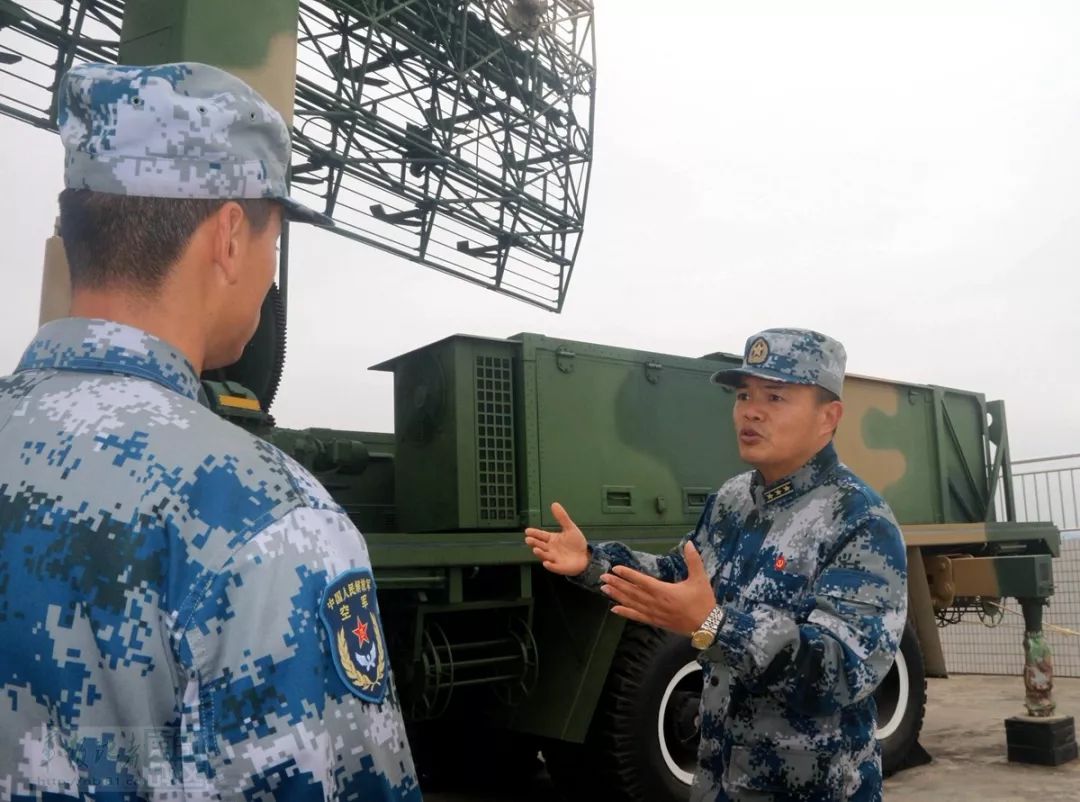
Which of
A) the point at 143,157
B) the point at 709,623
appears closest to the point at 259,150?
the point at 143,157

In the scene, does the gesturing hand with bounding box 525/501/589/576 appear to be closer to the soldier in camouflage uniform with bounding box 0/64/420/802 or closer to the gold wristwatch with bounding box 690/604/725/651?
the gold wristwatch with bounding box 690/604/725/651

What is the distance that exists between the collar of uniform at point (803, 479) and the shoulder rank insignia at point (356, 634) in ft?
5.57

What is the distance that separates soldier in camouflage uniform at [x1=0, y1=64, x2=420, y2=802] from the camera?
2.57ft

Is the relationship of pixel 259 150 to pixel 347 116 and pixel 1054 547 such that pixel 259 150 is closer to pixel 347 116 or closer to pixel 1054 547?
pixel 1054 547

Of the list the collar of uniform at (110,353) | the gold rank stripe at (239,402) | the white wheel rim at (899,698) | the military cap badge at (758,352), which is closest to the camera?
the collar of uniform at (110,353)

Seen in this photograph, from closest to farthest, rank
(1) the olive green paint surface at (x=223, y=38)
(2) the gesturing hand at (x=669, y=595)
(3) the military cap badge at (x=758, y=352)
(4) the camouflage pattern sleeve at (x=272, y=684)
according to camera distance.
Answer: (4) the camouflage pattern sleeve at (x=272, y=684) < (2) the gesturing hand at (x=669, y=595) < (3) the military cap badge at (x=758, y=352) < (1) the olive green paint surface at (x=223, y=38)

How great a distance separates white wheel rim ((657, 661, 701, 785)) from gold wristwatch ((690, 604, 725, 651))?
2688 millimetres

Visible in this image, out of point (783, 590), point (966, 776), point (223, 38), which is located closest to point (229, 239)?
point (783, 590)

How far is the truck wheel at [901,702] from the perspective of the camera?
18.0 ft

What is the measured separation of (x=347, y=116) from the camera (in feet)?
27.1

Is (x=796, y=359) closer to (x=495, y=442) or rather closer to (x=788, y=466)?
(x=788, y=466)

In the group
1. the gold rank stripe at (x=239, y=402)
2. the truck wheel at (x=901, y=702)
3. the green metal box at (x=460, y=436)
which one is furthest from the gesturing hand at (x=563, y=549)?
the truck wheel at (x=901, y=702)

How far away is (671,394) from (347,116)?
4.41 metres

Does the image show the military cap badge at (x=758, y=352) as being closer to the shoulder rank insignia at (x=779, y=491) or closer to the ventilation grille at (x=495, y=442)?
the shoulder rank insignia at (x=779, y=491)
